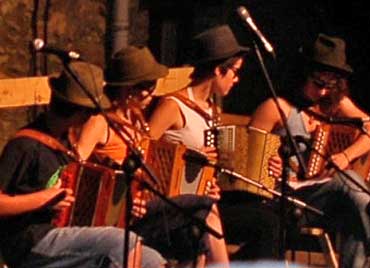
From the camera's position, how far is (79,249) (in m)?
10.5

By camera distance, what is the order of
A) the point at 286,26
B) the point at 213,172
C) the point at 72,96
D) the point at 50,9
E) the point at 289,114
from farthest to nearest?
the point at 286,26
the point at 50,9
the point at 289,114
the point at 213,172
the point at 72,96

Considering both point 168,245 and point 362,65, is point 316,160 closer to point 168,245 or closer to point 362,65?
point 168,245

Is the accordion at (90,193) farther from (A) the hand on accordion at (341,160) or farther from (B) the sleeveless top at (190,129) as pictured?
(A) the hand on accordion at (341,160)

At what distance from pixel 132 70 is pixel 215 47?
0.79 meters

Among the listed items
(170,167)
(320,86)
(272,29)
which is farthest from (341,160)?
(272,29)

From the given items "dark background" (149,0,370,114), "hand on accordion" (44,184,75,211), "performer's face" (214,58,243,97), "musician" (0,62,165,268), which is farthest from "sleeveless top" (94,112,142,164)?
"dark background" (149,0,370,114)

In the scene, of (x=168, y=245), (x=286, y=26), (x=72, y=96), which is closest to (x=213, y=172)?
(x=168, y=245)

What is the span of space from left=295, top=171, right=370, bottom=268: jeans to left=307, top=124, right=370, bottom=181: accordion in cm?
13

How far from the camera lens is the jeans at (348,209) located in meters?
12.1

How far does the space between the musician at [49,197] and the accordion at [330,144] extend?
1.84 meters

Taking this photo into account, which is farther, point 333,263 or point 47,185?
point 333,263

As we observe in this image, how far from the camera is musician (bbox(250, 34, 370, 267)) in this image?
39.5 feet

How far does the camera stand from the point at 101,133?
11.0m

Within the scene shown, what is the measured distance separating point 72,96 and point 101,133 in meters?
0.65
